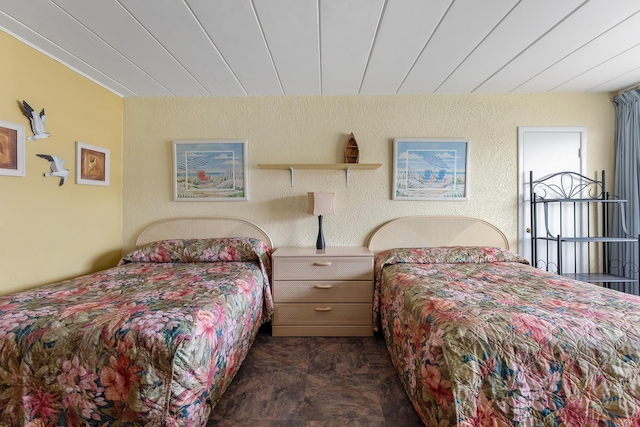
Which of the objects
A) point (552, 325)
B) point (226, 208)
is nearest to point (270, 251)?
point (226, 208)

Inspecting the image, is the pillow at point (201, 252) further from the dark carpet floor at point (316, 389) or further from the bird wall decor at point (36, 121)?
the bird wall decor at point (36, 121)

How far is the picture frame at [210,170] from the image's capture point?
8.71ft

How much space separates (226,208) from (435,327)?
2.12 metres

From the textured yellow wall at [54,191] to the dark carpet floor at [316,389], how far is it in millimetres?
1573

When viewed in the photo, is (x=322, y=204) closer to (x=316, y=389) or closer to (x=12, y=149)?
(x=316, y=389)

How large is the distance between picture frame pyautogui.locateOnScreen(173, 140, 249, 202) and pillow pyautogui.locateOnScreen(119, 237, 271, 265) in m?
0.50

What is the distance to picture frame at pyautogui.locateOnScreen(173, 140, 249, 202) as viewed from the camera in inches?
104

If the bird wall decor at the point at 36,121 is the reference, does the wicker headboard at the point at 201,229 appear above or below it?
below

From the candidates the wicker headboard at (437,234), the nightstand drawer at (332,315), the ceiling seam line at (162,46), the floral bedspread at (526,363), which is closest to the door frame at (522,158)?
the wicker headboard at (437,234)

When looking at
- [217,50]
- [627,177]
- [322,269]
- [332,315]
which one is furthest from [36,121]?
[627,177]

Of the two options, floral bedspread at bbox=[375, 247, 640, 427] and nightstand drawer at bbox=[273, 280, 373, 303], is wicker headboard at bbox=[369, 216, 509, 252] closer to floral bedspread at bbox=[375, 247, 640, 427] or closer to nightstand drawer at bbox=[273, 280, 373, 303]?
nightstand drawer at bbox=[273, 280, 373, 303]

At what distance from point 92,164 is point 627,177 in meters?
4.60

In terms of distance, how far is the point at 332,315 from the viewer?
7.42 feet

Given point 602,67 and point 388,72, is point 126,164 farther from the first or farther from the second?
point 602,67
